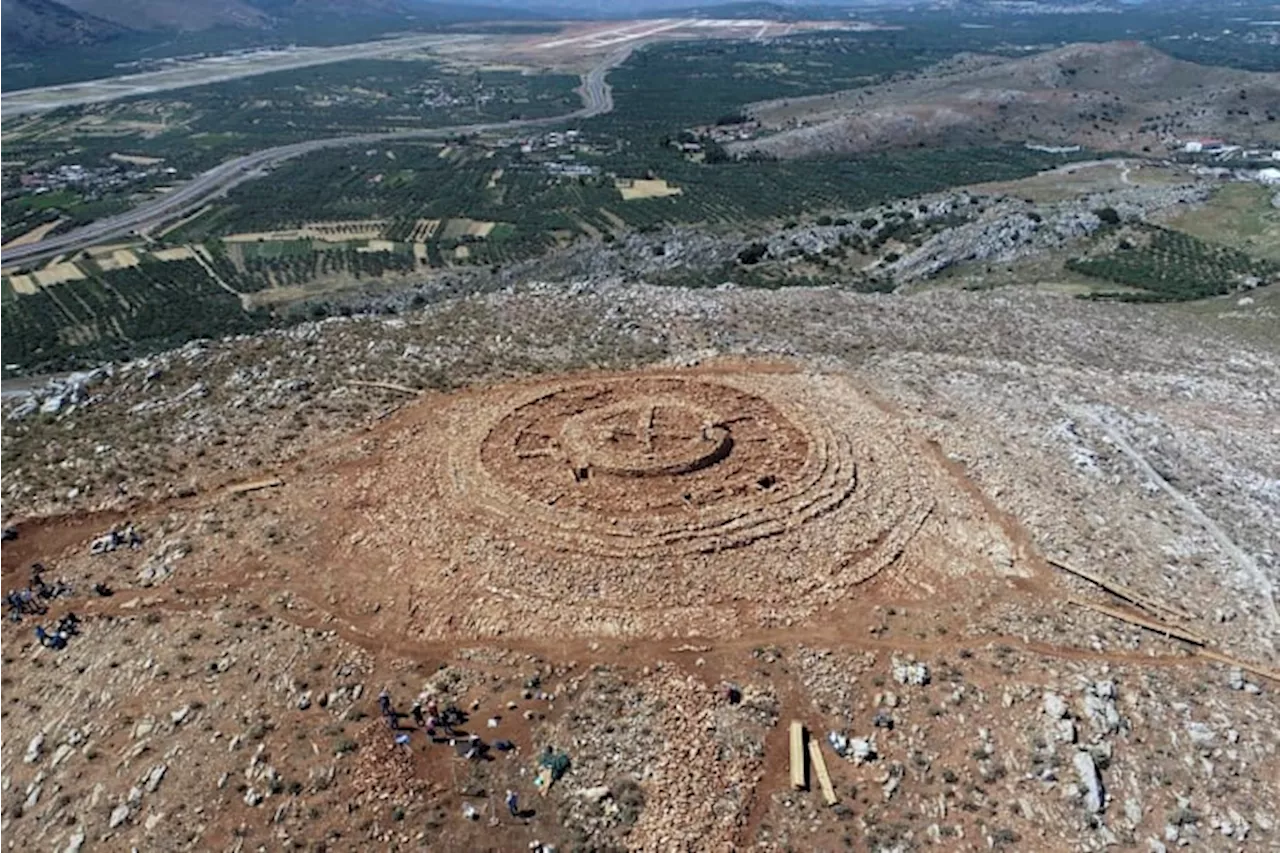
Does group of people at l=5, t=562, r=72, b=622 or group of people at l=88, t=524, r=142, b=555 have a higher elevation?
group of people at l=88, t=524, r=142, b=555

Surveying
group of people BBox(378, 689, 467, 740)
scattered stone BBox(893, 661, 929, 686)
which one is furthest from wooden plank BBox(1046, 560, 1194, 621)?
group of people BBox(378, 689, 467, 740)

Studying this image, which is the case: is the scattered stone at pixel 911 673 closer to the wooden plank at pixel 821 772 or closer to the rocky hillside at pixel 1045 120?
the wooden plank at pixel 821 772

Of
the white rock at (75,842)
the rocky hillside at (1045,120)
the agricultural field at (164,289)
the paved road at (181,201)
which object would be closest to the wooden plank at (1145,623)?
the white rock at (75,842)

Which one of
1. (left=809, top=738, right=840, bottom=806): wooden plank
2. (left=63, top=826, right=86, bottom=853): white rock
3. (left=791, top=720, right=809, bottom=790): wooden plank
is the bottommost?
(left=809, top=738, right=840, bottom=806): wooden plank

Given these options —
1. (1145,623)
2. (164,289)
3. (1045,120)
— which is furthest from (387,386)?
(1045,120)

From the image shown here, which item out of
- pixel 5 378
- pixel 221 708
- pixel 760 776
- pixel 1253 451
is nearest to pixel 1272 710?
pixel 760 776

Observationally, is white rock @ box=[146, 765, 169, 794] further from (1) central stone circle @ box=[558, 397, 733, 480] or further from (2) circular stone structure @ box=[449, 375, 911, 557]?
(1) central stone circle @ box=[558, 397, 733, 480]

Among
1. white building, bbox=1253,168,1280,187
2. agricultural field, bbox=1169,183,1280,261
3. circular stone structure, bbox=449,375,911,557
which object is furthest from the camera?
white building, bbox=1253,168,1280,187
